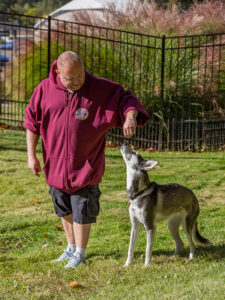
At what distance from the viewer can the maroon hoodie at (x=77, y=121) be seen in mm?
3750

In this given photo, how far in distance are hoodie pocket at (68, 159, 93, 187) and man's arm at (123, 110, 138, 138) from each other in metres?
0.44

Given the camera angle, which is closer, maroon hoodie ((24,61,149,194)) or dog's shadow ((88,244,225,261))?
maroon hoodie ((24,61,149,194))

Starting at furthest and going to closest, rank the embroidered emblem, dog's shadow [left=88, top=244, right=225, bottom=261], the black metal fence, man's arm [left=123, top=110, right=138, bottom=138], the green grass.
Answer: the black metal fence < dog's shadow [left=88, top=244, right=225, bottom=261] < the embroidered emblem < man's arm [left=123, top=110, right=138, bottom=138] < the green grass

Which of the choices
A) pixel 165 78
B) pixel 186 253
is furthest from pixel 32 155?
pixel 165 78

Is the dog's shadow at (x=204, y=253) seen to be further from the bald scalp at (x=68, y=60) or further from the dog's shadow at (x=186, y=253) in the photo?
the bald scalp at (x=68, y=60)

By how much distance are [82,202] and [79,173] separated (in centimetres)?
25

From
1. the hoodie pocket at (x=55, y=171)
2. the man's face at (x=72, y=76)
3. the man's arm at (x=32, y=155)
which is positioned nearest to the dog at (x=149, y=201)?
the hoodie pocket at (x=55, y=171)

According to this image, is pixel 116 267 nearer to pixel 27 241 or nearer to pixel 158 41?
pixel 27 241

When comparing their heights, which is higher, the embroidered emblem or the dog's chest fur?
the embroidered emblem

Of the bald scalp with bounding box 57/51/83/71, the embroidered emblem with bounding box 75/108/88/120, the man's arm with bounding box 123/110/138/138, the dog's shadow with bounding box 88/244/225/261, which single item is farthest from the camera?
the dog's shadow with bounding box 88/244/225/261

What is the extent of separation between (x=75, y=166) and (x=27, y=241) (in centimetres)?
136

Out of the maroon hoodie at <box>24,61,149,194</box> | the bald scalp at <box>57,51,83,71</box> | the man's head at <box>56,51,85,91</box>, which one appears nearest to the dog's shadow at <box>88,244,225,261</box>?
the maroon hoodie at <box>24,61,149,194</box>

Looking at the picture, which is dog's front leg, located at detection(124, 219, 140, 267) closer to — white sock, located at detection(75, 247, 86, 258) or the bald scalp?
white sock, located at detection(75, 247, 86, 258)

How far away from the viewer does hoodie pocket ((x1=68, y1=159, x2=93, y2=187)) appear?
12.3ft
